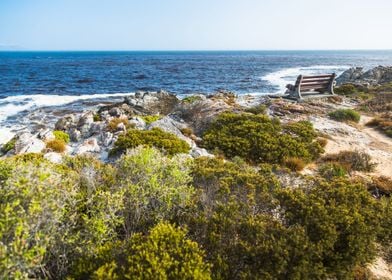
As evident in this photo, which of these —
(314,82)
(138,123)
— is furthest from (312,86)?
(138,123)

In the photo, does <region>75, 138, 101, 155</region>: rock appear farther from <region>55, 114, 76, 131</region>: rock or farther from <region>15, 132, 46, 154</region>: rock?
<region>55, 114, 76, 131</region>: rock

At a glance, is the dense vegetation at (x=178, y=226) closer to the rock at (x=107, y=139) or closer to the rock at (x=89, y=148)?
the rock at (x=89, y=148)

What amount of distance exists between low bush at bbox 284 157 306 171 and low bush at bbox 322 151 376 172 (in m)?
1.37

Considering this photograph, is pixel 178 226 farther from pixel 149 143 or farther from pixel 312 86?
pixel 312 86

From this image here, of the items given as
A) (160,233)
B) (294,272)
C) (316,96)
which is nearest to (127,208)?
(160,233)

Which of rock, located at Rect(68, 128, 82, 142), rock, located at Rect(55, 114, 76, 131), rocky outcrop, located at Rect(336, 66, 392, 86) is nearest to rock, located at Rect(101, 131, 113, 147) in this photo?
rock, located at Rect(68, 128, 82, 142)

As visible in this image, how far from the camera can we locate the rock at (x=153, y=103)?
2292cm

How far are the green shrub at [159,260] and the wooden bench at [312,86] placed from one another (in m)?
17.5

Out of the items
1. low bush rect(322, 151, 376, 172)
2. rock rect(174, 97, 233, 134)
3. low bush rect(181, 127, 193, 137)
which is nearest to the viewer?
low bush rect(322, 151, 376, 172)

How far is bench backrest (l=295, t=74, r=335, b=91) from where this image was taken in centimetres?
2036

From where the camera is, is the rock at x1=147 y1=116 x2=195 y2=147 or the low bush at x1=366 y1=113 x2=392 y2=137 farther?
the low bush at x1=366 y1=113 x2=392 y2=137

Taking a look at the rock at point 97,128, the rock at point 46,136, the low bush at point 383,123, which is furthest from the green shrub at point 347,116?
the rock at point 46,136

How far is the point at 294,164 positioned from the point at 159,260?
23.8ft

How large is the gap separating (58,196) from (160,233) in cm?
141
